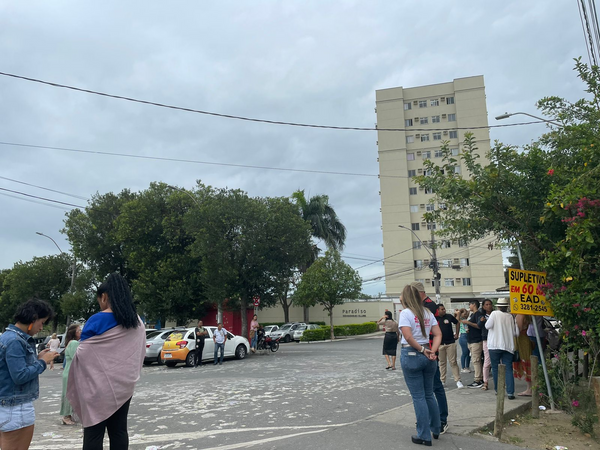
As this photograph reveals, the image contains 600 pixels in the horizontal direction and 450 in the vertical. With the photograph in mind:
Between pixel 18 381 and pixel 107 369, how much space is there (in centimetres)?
67

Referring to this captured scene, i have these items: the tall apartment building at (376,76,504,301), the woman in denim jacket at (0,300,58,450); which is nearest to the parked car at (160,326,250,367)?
the woman in denim jacket at (0,300,58,450)

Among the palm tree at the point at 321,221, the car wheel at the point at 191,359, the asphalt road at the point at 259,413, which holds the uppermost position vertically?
the palm tree at the point at 321,221

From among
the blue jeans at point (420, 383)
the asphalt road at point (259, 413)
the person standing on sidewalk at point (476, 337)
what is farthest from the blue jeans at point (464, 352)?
the blue jeans at point (420, 383)

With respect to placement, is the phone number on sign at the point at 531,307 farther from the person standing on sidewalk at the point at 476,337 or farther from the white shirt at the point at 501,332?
the person standing on sidewalk at the point at 476,337

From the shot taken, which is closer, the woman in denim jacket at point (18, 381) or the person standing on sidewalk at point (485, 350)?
the woman in denim jacket at point (18, 381)

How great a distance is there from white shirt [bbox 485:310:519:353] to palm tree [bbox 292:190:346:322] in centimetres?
3310

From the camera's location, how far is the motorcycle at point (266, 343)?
23.7 meters

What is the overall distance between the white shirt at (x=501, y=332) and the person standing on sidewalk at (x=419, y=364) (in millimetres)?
2978

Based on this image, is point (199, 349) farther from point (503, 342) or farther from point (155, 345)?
point (503, 342)

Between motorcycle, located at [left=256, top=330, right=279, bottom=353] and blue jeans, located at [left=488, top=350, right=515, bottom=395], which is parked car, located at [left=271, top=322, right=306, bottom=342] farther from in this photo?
blue jeans, located at [left=488, top=350, right=515, bottom=395]

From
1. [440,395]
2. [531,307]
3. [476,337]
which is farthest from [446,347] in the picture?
[440,395]

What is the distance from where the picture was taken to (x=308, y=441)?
19.6 feet

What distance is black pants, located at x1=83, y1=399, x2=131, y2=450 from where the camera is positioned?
378 centimetres

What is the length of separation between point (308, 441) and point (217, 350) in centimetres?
1313
